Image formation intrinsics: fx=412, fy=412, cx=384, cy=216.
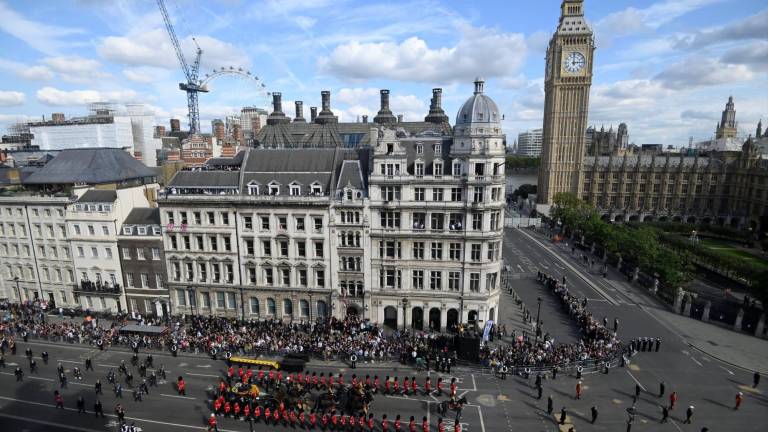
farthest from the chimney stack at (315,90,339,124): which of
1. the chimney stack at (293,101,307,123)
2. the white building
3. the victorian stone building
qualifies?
the victorian stone building

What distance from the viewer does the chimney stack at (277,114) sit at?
12556cm

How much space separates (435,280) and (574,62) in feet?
338

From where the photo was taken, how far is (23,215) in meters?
54.2

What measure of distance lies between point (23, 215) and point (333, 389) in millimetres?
49378

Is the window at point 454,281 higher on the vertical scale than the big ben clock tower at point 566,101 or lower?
lower

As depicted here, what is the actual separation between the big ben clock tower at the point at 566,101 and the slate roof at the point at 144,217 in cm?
11314

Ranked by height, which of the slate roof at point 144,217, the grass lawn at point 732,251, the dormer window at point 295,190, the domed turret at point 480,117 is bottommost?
the grass lawn at point 732,251

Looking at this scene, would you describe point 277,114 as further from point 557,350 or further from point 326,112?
point 557,350

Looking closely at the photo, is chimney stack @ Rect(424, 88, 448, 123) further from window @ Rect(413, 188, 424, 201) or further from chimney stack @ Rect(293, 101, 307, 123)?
window @ Rect(413, 188, 424, 201)

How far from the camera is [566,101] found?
125250mm

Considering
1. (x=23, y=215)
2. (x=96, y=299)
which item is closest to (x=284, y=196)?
(x=96, y=299)

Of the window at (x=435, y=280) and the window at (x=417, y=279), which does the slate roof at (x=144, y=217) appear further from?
the window at (x=435, y=280)

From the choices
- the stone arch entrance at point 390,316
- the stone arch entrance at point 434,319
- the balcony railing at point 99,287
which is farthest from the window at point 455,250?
the balcony railing at point 99,287

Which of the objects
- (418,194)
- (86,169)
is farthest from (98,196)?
(418,194)
